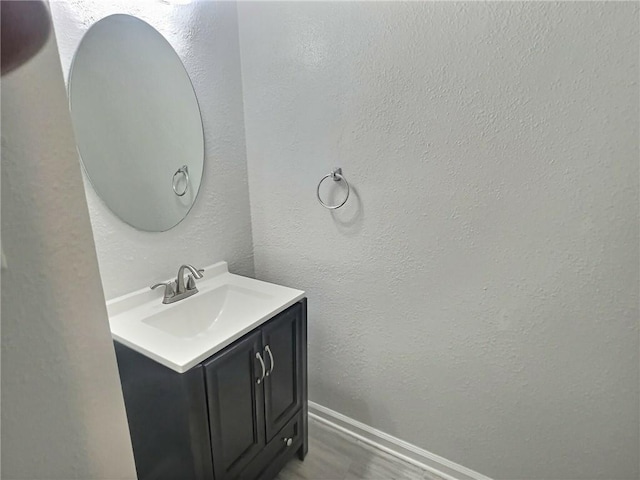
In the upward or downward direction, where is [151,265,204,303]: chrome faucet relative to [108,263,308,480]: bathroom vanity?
upward

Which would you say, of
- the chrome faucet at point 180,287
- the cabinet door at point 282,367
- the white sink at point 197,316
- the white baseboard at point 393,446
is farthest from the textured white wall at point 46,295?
the white baseboard at point 393,446

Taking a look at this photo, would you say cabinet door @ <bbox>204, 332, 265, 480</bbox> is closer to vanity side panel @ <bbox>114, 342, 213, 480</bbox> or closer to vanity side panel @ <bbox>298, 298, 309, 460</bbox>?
vanity side panel @ <bbox>114, 342, 213, 480</bbox>

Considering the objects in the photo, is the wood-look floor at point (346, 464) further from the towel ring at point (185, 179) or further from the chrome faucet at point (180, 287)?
the towel ring at point (185, 179)

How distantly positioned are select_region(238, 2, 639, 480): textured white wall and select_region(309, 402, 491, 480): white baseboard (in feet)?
0.14

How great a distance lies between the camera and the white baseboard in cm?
149

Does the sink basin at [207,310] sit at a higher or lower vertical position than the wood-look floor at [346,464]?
higher

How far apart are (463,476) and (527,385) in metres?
0.54

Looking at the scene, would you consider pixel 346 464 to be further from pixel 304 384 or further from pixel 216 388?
pixel 216 388

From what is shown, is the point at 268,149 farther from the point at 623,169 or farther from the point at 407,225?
the point at 623,169

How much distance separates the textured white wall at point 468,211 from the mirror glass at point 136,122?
1.13 feet

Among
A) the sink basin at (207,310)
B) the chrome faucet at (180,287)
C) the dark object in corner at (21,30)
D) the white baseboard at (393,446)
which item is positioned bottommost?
the white baseboard at (393,446)

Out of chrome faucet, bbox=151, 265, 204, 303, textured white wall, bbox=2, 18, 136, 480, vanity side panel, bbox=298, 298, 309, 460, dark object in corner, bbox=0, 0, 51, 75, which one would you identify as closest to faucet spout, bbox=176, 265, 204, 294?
chrome faucet, bbox=151, 265, 204, 303

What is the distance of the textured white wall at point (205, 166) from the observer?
1.18 metres

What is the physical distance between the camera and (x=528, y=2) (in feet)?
3.33
